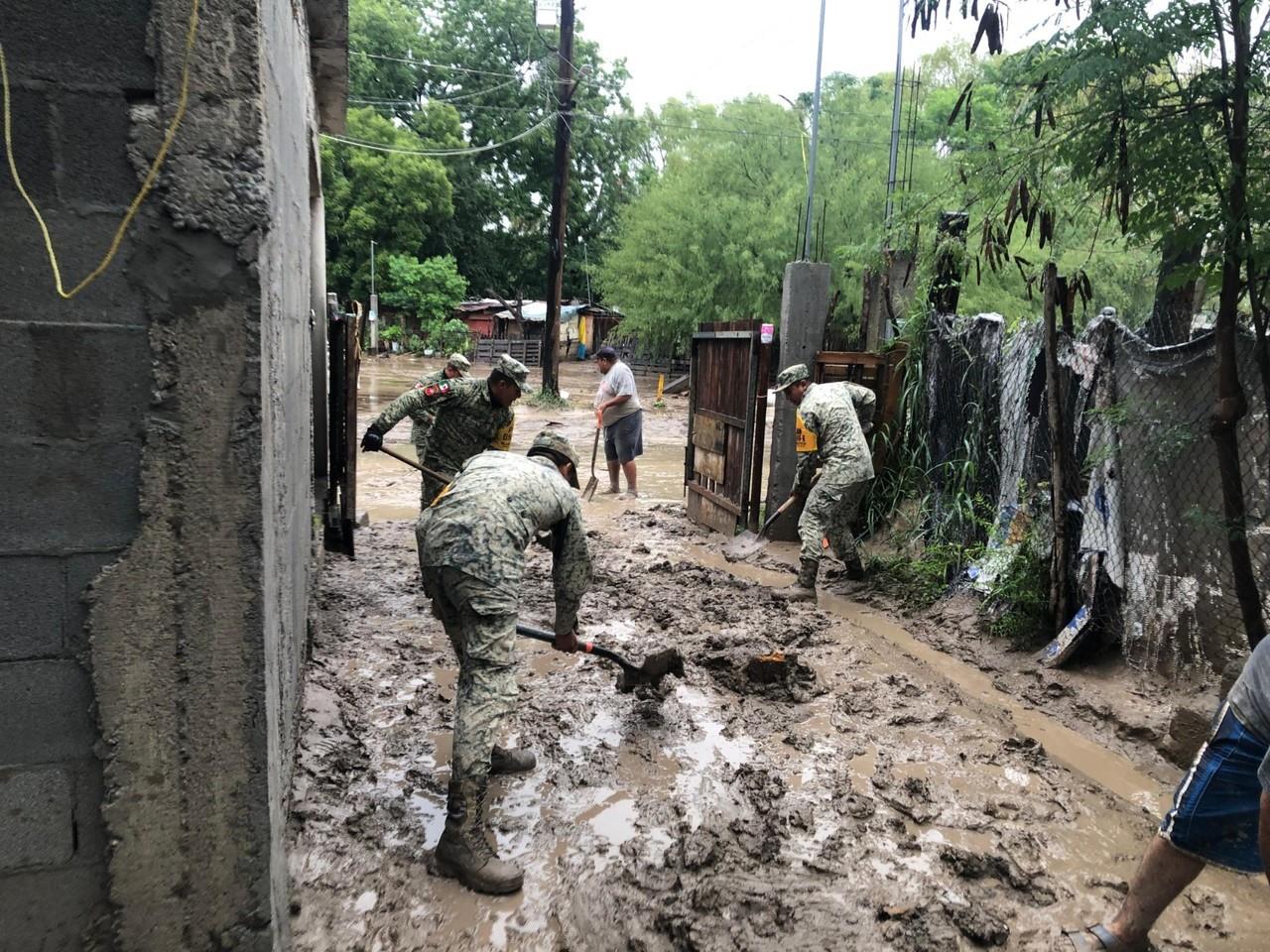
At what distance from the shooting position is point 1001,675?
4938mm

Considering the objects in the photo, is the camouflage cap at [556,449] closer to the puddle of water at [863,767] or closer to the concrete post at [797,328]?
the puddle of water at [863,767]

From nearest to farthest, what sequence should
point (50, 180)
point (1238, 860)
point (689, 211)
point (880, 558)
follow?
point (50, 180) → point (1238, 860) → point (880, 558) → point (689, 211)

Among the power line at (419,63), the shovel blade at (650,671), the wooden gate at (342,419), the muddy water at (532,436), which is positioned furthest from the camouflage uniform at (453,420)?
the power line at (419,63)

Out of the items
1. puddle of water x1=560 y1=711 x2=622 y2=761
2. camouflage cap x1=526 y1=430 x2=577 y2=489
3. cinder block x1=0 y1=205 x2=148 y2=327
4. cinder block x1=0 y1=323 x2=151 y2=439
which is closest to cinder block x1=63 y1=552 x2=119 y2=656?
cinder block x1=0 y1=323 x2=151 y2=439

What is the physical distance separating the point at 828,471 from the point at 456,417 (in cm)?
264

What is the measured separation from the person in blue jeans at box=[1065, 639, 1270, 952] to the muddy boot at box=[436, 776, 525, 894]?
1887mm

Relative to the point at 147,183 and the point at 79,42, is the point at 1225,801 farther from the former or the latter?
the point at 79,42

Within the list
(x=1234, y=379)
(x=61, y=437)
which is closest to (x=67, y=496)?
(x=61, y=437)

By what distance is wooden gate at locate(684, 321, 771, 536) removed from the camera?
7625 mm

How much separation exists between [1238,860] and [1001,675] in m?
2.59

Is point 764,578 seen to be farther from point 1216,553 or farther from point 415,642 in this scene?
point 1216,553

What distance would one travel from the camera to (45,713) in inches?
77.6

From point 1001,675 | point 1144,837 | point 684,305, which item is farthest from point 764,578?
point 684,305

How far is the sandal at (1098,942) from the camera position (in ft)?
8.55
